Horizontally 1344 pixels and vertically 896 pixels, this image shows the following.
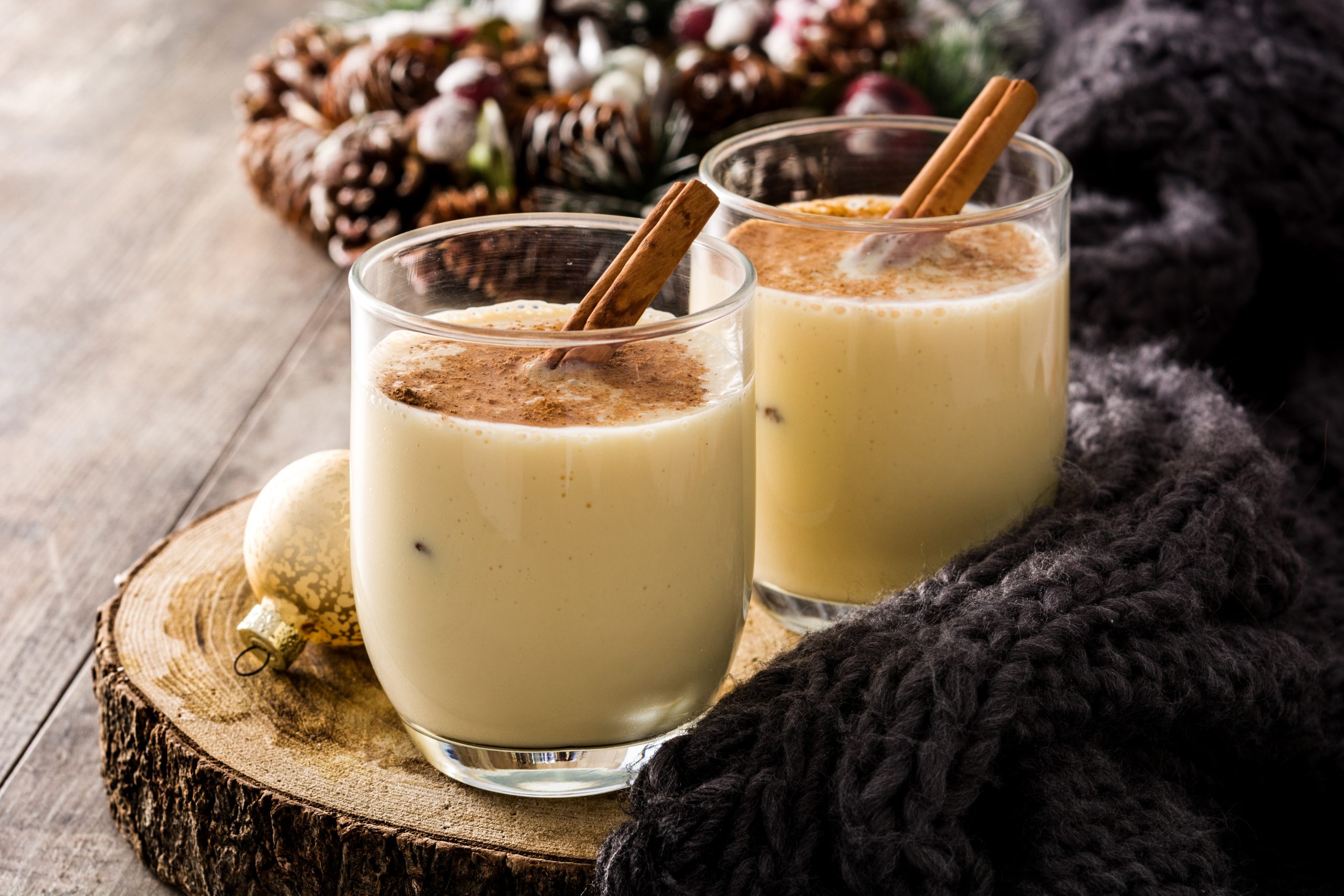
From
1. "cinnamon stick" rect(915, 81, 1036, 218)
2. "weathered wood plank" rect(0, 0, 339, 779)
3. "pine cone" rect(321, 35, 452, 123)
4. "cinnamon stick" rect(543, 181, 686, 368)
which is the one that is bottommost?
"weathered wood plank" rect(0, 0, 339, 779)

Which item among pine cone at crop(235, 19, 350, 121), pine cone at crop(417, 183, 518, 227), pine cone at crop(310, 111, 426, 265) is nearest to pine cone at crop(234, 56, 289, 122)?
pine cone at crop(235, 19, 350, 121)

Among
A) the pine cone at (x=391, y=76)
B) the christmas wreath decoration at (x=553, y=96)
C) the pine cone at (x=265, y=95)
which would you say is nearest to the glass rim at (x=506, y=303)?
the christmas wreath decoration at (x=553, y=96)

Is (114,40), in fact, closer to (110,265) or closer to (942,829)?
(110,265)

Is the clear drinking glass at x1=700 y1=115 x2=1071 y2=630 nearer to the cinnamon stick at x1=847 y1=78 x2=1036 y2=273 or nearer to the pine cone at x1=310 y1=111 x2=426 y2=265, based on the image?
the cinnamon stick at x1=847 y1=78 x2=1036 y2=273

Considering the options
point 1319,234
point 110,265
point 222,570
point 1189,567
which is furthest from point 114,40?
point 1189,567

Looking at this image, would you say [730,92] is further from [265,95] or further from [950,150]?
[950,150]

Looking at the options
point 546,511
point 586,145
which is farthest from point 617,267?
point 586,145

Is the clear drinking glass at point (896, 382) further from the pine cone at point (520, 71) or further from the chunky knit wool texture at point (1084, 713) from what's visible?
the pine cone at point (520, 71)
